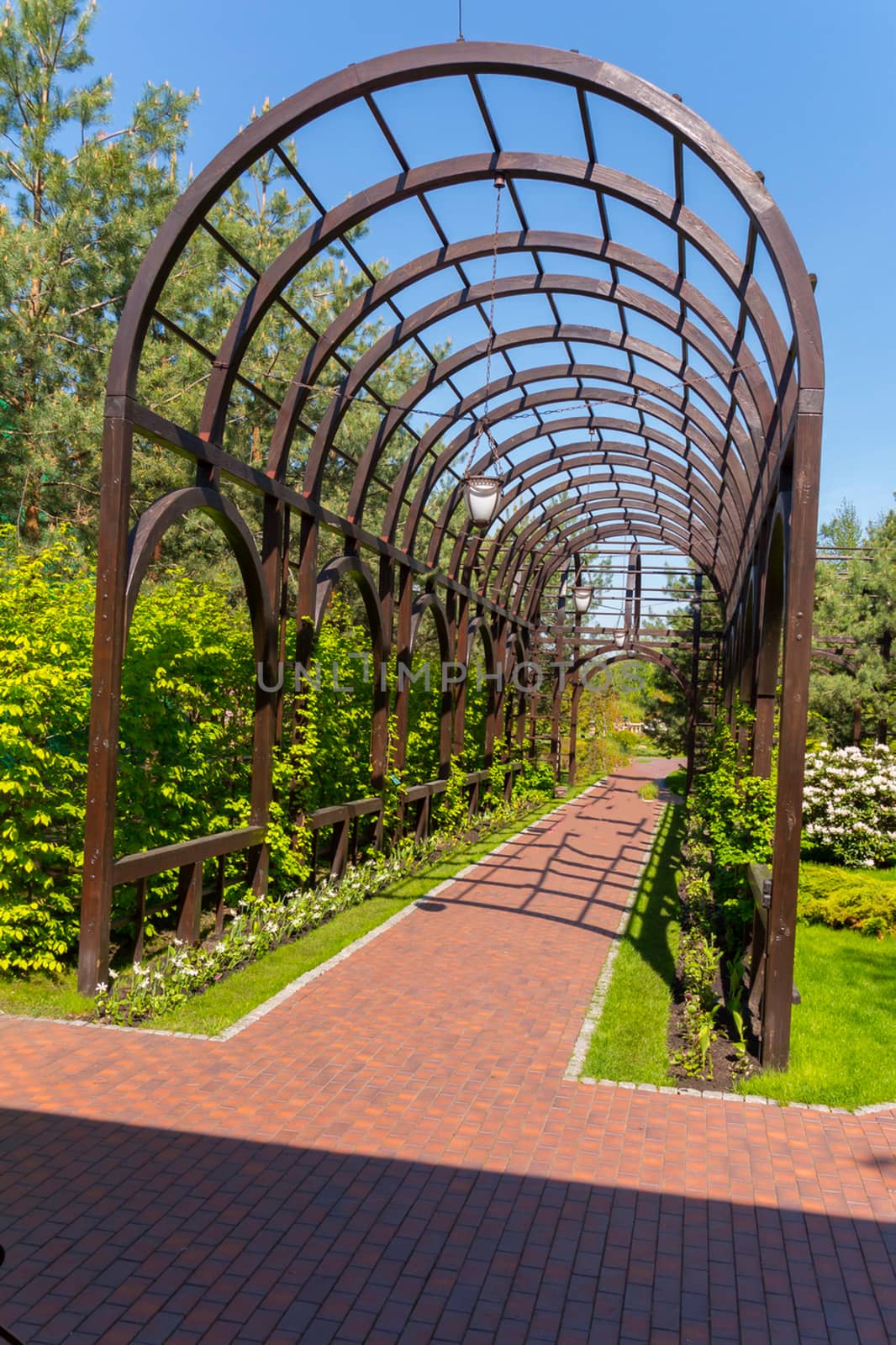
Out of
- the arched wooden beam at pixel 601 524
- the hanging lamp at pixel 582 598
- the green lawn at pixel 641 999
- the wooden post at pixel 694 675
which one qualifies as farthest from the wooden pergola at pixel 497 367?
the wooden post at pixel 694 675

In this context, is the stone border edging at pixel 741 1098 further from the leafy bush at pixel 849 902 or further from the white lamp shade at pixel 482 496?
the leafy bush at pixel 849 902

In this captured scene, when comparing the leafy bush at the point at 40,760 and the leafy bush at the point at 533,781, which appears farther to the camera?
the leafy bush at the point at 533,781

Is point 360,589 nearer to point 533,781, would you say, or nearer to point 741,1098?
point 741,1098

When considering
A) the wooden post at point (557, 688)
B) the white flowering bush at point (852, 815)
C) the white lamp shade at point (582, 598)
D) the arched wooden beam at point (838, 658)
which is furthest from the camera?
the wooden post at point (557, 688)

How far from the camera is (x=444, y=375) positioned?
12164 mm

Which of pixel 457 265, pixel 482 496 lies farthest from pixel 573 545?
pixel 482 496

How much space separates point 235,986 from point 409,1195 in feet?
11.2

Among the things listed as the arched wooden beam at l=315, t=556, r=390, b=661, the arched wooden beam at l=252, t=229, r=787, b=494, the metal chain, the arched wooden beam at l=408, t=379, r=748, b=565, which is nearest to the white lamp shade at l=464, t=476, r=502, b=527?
the metal chain

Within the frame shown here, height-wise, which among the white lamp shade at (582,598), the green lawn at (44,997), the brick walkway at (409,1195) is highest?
the white lamp shade at (582,598)

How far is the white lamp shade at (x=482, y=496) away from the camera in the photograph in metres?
8.84

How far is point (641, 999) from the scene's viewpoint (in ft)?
26.0

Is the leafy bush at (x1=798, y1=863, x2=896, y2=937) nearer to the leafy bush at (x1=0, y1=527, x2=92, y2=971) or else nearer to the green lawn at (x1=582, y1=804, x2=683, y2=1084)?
the green lawn at (x1=582, y1=804, x2=683, y2=1084)

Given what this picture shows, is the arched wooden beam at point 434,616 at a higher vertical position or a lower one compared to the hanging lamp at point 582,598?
lower

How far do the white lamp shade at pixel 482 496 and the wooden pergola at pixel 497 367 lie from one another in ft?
1.00
